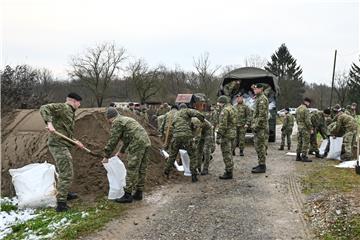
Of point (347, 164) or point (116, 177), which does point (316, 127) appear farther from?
point (116, 177)

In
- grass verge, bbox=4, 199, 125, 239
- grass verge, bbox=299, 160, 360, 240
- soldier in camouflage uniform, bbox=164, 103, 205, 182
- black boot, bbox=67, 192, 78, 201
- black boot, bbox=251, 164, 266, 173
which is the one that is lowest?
grass verge, bbox=4, 199, 125, 239

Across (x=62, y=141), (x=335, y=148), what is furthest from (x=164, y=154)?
(x=335, y=148)

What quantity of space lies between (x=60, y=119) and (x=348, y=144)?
9.32 metres

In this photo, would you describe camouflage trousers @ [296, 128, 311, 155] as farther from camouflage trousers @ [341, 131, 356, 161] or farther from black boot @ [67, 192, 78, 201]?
black boot @ [67, 192, 78, 201]

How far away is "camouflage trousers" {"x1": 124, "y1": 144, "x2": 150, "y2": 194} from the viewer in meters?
7.68

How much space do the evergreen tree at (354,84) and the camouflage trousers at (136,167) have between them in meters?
46.6

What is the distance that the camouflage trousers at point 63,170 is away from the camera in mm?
7215

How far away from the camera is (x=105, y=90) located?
49.7 meters

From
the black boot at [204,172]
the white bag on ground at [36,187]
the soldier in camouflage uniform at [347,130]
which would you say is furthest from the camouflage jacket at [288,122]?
the white bag on ground at [36,187]

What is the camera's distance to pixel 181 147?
9.91m

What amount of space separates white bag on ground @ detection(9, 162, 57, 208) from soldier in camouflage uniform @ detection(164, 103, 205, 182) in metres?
3.06

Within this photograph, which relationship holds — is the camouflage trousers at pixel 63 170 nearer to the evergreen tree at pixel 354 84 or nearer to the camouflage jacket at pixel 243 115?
the camouflage jacket at pixel 243 115

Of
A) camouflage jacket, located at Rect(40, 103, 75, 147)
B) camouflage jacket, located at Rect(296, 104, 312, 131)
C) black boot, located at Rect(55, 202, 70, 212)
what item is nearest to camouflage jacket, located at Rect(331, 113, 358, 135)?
camouflage jacket, located at Rect(296, 104, 312, 131)

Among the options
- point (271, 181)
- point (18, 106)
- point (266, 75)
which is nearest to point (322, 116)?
point (266, 75)
